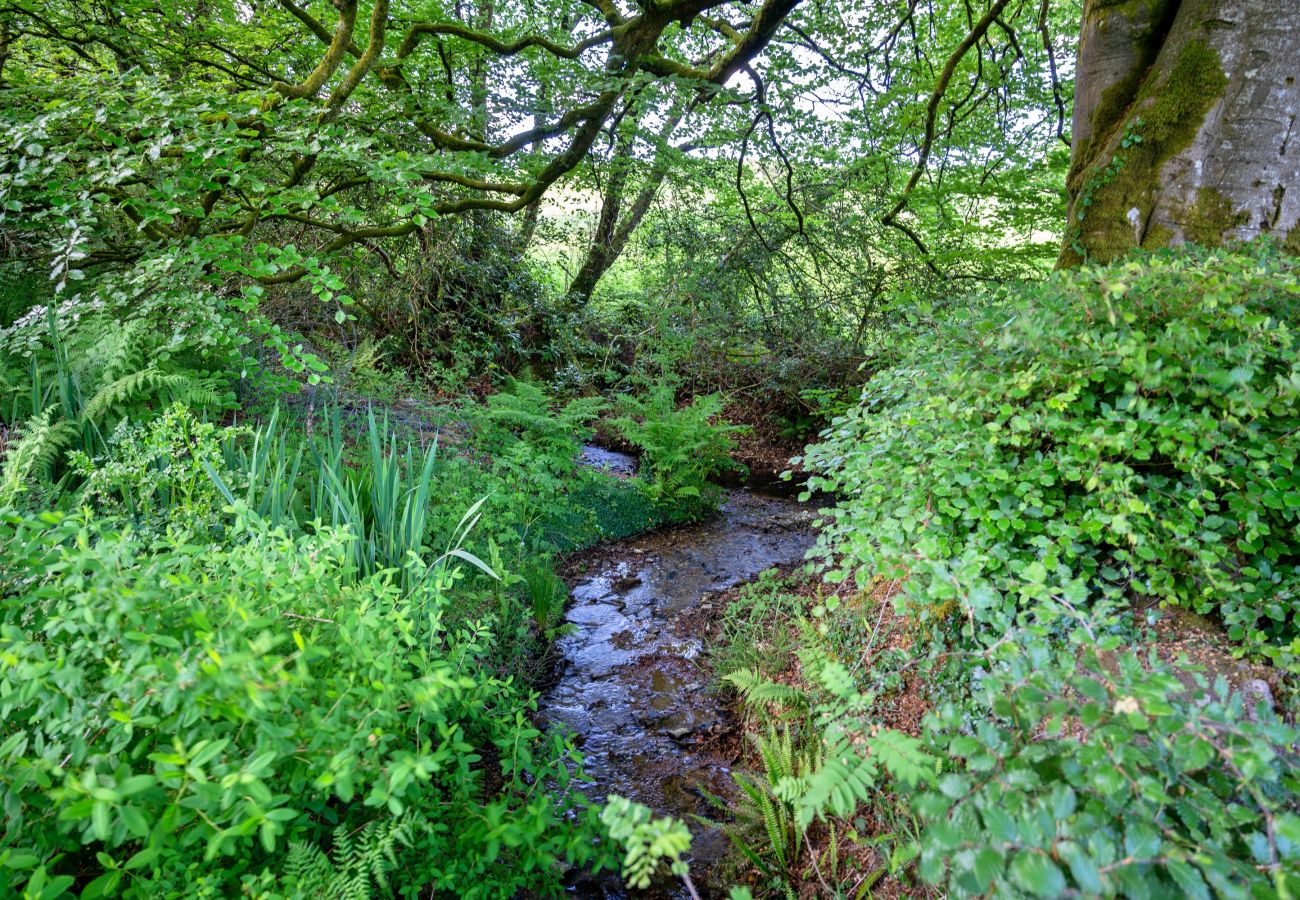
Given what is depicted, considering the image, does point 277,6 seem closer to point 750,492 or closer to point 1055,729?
point 750,492

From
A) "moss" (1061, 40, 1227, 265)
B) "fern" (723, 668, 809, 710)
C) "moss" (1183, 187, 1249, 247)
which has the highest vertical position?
"moss" (1061, 40, 1227, 265)

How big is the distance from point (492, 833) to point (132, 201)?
3641mm

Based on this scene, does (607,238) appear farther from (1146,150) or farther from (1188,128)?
(1188,128)

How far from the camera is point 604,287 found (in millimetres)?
10633

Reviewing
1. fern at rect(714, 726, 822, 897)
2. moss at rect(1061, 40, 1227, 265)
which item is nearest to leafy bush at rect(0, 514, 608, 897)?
fern at rect(714, 726, 822, 897)

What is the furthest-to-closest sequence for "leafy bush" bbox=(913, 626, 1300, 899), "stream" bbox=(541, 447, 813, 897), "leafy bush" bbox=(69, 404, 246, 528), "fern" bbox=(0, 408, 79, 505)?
"stream" bbox=(541, 447, 813, 897) → "leafy bush" bbox=(69, 404, 246, 528) → "fern" bbox=(0, 408, 79, 505) → "leafy bush" bbox=(913, 626, 1300, 899)

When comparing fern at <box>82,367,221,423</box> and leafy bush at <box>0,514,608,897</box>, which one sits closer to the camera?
leafy bush at <box>0,514,608,897</box>

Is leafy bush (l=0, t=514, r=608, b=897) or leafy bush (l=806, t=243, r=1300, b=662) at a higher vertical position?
leafy bush (l=806, t=243, r=1300, b=662)

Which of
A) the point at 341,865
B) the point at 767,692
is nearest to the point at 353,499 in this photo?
the point at 341,865

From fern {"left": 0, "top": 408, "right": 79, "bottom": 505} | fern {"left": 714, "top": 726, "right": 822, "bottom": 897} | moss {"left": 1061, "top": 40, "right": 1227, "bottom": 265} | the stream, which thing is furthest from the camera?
moss {"left": 1061, "top": 40, "right": 1227, "bottom": 265}

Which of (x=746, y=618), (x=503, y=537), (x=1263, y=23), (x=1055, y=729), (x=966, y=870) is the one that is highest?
(x=1263, y=23)

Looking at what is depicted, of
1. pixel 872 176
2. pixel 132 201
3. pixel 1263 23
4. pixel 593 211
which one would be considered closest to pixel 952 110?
pixel 872 176

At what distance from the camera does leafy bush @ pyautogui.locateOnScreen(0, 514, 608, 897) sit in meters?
1.10

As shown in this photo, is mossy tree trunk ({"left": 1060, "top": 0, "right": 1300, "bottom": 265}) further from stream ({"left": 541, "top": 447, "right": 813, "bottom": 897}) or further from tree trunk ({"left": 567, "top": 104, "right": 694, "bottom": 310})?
tree trunk ({"left": 567, "top": 104, "right": 694, "bottom": 310})
